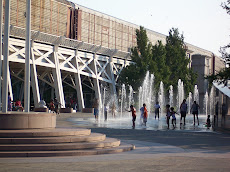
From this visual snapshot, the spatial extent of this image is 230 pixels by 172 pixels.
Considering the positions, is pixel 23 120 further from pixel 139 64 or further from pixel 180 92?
pixel 180 92

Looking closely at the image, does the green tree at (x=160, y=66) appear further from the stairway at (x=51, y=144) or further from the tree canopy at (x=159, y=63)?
the stairway at (x=51, y=144)

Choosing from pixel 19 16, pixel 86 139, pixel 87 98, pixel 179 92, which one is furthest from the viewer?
pixel 87 98

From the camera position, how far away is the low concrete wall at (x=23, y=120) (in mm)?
14195

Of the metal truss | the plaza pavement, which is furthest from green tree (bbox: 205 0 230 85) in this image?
the metal truss

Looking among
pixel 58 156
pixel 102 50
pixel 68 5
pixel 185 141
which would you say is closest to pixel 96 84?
pixel 102 50

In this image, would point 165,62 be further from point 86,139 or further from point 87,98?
point 86,139

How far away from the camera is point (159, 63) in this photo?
57.3 metres

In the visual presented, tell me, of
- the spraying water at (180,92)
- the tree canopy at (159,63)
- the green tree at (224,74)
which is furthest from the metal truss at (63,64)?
the green tree at (224,74)

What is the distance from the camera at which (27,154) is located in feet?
39.7

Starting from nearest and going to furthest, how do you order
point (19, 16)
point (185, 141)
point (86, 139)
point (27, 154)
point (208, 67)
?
point (27, 154)
point (86, 139)
point (185, 141)
point (19, 16)
point (208, 67)

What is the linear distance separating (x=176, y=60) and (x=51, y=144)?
48.8m

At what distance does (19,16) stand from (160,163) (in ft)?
128

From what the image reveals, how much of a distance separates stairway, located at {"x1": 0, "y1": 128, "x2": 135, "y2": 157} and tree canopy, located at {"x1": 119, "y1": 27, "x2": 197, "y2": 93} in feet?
135

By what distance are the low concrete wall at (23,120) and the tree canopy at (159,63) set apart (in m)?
40.5
